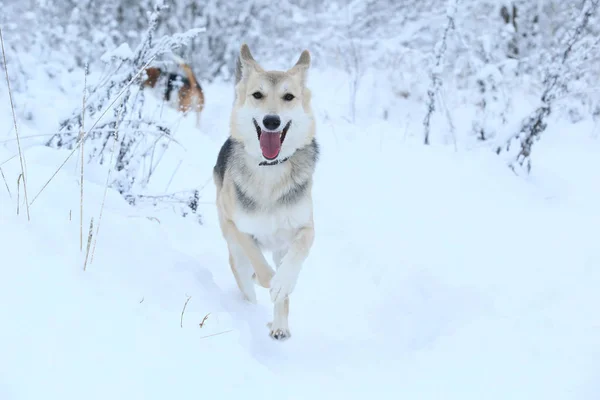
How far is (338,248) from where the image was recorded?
4.31 m

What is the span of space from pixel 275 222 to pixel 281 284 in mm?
398

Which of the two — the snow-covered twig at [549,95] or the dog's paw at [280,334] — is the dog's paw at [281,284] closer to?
the dog's paw at [280,334]

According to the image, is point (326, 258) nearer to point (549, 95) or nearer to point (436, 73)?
point (549, 95)

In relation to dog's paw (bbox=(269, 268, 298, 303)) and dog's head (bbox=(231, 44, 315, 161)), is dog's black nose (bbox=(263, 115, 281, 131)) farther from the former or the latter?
dog's paw (bbox=(269, 268, 298, 303))

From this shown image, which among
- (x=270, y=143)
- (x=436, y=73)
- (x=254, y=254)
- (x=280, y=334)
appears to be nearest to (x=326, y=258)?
(x=254, y=254)

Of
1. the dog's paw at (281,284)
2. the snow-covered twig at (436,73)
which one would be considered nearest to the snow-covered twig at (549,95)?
the snow-covered twig at (436,73)

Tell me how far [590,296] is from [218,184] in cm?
234

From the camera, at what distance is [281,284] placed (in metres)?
2.83

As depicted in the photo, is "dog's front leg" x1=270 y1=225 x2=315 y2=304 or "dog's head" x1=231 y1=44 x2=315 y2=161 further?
"dog's head" x1=231 y1=44 x2=315 y2=161

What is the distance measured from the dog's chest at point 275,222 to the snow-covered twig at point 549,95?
9.50ft

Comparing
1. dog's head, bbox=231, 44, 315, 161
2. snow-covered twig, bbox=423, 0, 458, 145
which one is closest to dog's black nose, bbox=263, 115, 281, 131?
dog's head, bbox=231, 44, 315, 161

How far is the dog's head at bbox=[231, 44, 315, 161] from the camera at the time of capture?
9.89 feet

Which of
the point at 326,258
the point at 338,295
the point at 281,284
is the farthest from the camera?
the point at 326,258

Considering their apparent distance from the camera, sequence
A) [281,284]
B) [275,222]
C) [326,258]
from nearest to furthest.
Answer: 1. [281,284]
2. [275,222]
3. [326,258]
